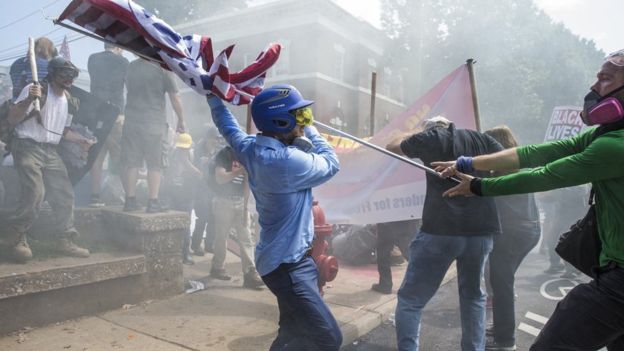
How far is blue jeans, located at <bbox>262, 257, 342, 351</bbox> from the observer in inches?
89.7

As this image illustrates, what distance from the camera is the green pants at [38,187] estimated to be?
11.6 ft

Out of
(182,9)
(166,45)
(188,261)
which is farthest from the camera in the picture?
(182,9)

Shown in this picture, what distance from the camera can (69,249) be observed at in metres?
3.76

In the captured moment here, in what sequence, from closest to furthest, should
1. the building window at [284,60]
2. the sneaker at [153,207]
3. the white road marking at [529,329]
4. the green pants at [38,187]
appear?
the green pants at [38,187]
the white road marking at [529,329]
the sneaker at [153,207]
the building window at [284,60]

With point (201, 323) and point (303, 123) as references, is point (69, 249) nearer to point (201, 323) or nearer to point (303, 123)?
point (201, 323)

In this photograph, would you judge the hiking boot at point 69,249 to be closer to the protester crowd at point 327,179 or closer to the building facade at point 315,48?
the protester crowd at point 327,179

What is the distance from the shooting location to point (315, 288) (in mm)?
2391

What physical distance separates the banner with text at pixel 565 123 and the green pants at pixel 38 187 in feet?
21.8

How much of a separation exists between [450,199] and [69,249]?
3.08 m

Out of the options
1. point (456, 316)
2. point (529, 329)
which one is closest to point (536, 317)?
point (529, 329)

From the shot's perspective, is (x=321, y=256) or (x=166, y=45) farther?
(x=321, y=256)

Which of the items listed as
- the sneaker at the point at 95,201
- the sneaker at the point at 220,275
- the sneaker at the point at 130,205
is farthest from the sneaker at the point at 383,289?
the sneaker at the point at 95,201

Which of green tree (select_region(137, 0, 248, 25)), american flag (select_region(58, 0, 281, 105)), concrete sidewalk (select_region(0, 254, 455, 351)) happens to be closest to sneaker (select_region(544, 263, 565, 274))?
concrete sidewalk (select_region(0, 254, 455, 351))

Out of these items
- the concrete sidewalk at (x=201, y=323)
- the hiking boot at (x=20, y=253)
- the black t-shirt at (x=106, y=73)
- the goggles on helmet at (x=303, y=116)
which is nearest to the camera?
the goggles on helmet at (x=303, y=116)
